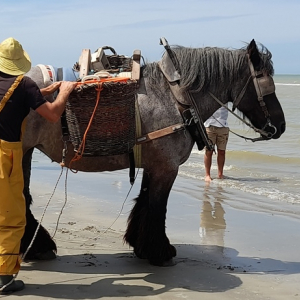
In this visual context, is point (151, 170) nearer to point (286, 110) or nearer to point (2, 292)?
point (2, 292)

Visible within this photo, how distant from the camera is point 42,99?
399 cm

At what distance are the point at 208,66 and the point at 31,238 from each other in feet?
6.95

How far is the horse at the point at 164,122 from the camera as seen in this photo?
4809 millimetres

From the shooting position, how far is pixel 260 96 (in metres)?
5.11

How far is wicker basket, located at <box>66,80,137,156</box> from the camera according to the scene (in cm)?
443

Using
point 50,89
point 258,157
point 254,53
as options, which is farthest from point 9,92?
point 258,157

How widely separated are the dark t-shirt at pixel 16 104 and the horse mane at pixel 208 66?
4.03 ft

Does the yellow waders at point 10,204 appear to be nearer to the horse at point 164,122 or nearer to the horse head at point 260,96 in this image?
the horse at point 164,122

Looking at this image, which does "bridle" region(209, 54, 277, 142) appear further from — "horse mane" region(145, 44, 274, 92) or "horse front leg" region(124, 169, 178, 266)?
"horse front leg" region(124, 169, 178, 266)

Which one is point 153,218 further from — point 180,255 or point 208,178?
point 208,178

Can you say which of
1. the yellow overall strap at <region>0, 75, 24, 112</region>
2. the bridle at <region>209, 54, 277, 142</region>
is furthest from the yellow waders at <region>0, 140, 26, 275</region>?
the bridle at <region>209, 54, 277, 142</region>

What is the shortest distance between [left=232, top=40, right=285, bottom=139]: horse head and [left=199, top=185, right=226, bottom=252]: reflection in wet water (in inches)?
55.3

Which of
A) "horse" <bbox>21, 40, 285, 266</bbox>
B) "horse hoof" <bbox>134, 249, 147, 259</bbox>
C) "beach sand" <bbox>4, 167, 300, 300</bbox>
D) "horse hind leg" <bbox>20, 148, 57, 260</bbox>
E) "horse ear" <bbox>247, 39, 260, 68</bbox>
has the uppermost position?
"horse ear" <bbox>247, 39, 260, 68</bbox>

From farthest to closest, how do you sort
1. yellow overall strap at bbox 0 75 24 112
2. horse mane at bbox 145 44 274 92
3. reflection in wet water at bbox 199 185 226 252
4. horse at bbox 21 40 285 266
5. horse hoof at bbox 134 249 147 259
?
1. reflection in wet water at bbox 199 185 226 252
2. horse hoof at bbox 134 249 147 259
3. horse mane at bbox 145 44 274 92
4. horse at bbox 21 40 285 266
5. yellow overall strap at bbox 0 75 24 112
